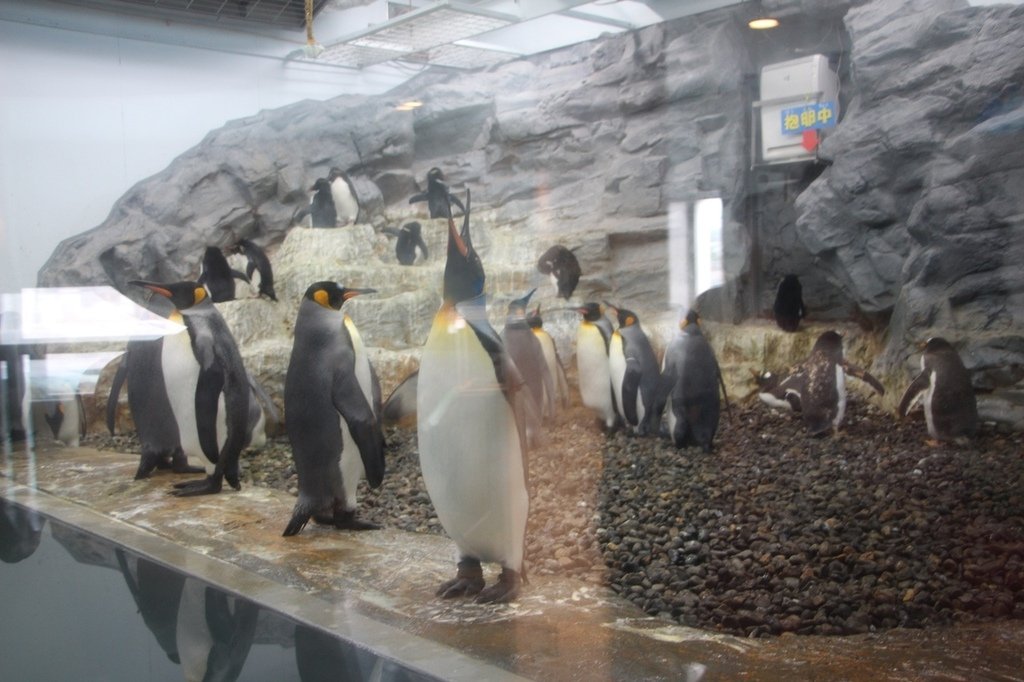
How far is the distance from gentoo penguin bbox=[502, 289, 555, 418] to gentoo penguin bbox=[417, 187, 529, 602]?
0.16 ft

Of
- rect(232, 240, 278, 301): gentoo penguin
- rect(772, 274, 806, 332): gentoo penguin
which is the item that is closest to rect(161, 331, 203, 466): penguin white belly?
rect(232, 240, 278, 301): gentoo penguin

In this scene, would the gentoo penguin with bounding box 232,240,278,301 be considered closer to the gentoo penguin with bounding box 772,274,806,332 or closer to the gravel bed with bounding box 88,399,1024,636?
the gravel bed with bounding box 88,399,1024,636

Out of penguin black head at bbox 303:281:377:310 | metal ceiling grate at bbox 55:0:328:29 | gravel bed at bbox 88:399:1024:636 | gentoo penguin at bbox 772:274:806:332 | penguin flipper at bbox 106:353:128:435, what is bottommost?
gravel bed at bbox 88:399:1024:636

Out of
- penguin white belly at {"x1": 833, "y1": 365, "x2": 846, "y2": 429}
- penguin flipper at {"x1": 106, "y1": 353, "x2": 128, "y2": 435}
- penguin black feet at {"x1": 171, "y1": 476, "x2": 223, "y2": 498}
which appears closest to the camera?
penguin white belly at {"x1": 833, "y1": 365, "x2": 846, "y2": 429}

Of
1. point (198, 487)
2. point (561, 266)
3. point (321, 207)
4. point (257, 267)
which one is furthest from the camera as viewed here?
point (257, 267)

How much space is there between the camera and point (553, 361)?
7.62ft

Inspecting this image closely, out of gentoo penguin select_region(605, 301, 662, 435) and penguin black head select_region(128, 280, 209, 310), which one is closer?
gentoo penguin select_region(605, 301, 662, 435)

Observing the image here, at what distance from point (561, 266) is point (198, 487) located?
5.71 ft

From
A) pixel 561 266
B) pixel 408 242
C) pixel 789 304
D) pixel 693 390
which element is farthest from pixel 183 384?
pixel 789 304

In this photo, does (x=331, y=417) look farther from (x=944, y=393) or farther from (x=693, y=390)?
(x=944, y=393)

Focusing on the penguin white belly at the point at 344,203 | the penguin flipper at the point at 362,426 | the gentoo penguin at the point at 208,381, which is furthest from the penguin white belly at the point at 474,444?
the gentoo penguin at the point at 208,381

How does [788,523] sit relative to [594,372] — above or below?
below

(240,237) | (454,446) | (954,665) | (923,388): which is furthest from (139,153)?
(954,665)

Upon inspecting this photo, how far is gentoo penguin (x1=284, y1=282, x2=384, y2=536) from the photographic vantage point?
264cm
